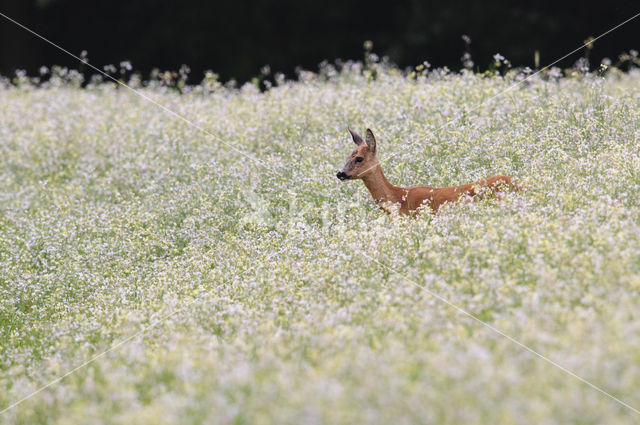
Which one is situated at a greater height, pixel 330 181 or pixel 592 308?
pixel 592 308

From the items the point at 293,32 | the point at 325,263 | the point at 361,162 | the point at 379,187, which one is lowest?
the point at 325,263

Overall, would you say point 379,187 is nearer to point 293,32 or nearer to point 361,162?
point 361,162

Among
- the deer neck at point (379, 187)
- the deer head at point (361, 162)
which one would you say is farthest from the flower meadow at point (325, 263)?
the deer head at point (361, 162)

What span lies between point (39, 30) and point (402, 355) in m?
29.5

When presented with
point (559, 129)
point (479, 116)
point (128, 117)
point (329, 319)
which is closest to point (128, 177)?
point (128, 117)

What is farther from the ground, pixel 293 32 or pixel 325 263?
pixel 293 32

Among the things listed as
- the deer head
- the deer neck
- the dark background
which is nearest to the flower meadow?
the deer neck

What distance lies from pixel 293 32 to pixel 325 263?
2212cm

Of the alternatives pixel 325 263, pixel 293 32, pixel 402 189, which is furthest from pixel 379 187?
pixel 293 32

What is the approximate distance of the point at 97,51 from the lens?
1209 inches

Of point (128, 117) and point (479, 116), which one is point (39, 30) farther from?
point (479, 116)

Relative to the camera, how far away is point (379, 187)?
31.7ft

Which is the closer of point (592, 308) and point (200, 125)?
point (592, 308)

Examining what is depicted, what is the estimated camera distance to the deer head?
31.6 ft
